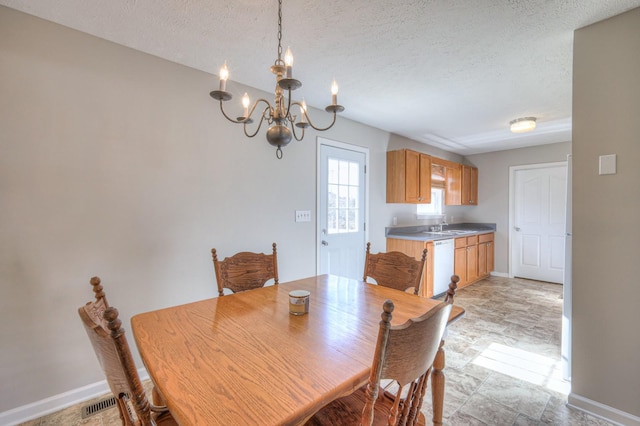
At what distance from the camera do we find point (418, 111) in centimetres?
332

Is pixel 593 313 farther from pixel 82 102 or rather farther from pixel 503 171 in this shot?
pixel 503 171

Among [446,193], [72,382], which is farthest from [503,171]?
[72,382]

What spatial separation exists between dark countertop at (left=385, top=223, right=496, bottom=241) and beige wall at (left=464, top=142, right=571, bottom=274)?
15 centimetres

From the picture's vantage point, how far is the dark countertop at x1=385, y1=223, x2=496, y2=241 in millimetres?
3980

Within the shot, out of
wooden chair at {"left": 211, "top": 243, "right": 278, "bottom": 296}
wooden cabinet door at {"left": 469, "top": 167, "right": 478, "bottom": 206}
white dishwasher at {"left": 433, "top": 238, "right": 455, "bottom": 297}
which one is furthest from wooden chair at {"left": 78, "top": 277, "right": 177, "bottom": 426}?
wooden cabinet door at {"left": 469, "top": 167, "right": 478, "bottom": 206}

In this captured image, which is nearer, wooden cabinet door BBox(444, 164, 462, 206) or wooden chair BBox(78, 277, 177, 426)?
wooden chair BBox(78, 277, 177, 426)

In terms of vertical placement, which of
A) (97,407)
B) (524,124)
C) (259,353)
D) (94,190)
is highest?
(524,124)

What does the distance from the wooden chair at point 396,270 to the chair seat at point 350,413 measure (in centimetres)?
78

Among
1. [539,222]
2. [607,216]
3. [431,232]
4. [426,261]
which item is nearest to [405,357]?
[607,216]

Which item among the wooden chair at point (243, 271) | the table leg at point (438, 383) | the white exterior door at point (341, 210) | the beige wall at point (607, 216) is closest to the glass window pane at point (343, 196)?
the white exterior door at point (341, 210)

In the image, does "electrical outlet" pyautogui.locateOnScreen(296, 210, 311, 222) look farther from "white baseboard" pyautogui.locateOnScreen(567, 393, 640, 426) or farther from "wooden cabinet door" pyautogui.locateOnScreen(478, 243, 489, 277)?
"wooden cabinet door" pyautogui.locateOnScreen(478, 243, 489, 277)

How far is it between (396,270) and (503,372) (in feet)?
4.18

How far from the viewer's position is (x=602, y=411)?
172cm

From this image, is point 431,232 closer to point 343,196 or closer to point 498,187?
point 498,187
